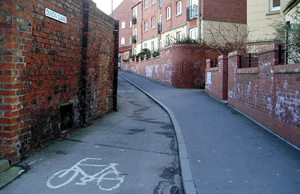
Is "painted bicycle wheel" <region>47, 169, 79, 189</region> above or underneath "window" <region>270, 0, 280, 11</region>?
underneath

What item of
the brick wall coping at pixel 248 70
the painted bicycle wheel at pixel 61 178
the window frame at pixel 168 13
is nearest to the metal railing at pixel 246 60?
the brick wall coping at pixel 248 70

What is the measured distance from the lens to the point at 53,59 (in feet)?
22.0

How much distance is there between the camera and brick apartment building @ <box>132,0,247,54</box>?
25188 millimetres

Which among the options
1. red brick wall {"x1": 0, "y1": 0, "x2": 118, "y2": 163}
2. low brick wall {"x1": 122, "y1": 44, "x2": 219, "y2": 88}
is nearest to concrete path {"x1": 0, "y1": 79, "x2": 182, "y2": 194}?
Result: red brick wall {"x1": 0, "y1": 0, "x2": 118, "y2": 163}

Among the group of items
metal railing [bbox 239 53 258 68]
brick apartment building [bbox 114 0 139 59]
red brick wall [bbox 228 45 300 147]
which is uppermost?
brick apartment building [bbox 114 0 139 59]

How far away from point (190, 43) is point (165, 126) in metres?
13.8

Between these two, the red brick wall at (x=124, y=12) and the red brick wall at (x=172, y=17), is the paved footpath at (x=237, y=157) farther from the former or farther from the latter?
the red brick wall at (x=124, y=12)

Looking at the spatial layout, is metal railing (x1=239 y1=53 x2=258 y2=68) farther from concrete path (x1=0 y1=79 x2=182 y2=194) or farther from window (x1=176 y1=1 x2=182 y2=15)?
window (x1=176 y1=1 x2=182 y2=15)

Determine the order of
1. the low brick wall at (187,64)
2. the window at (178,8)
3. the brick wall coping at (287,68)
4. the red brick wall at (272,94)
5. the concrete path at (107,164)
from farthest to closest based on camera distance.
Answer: the window at (178,8) < the low brick wall at (187,64) < the red brick wall at (272,94) < the brick wall coping at (287,68) < the concrete path at (107,164)

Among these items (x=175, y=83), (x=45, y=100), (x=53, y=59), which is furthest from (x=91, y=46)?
(x=175, y=83)

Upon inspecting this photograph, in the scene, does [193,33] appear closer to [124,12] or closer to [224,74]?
[224,74]

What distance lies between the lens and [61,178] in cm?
468

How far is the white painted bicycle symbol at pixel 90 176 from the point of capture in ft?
14.7

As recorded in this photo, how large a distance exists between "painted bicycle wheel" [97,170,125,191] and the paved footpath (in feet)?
4.04
